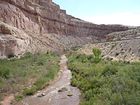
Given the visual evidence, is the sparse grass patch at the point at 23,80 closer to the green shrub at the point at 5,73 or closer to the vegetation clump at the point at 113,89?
the green shrub at the point at 5,73

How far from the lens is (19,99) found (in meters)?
19.3

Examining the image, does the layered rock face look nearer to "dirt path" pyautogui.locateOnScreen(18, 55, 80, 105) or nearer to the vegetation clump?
A: "dirt path" pyautogui.locateOnScreen(18, 55, 80, 105)

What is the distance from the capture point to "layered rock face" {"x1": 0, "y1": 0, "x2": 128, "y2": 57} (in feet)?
128

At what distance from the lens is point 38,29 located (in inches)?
2250

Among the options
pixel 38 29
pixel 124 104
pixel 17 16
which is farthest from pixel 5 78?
pixel 38 29

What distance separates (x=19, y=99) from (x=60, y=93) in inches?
106

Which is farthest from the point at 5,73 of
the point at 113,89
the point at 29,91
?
the point at 113,89

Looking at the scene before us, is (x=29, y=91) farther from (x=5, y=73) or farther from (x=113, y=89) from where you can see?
Result: (x=113, y=89)

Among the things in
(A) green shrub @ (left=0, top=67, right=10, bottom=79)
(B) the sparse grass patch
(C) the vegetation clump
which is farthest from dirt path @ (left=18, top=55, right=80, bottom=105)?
(A) green shrub @ (left=0, top=67, right=10, bottom=79)

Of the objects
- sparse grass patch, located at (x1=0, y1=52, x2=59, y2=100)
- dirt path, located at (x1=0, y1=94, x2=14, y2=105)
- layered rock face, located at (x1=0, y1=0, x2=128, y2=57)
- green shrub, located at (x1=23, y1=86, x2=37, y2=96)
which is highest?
layered rock face, located at (x1=0, y1=0, x2=128, y2=57)

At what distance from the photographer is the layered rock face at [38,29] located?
39.0 meters

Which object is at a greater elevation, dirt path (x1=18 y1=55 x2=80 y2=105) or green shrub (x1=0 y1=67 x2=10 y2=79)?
green shrub (x1=0 y1=67 x2=10 y2=79)

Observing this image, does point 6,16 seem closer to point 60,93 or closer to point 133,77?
point 60,93

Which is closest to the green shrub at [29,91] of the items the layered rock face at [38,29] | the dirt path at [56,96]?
the dirt path at [56,96]
